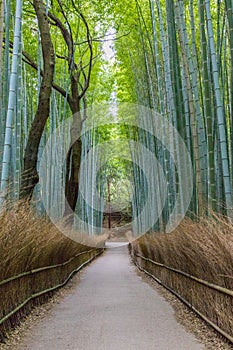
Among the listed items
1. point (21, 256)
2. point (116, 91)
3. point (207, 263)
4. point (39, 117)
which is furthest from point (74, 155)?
point (116, 91)

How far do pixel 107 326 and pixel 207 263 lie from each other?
3.15ft

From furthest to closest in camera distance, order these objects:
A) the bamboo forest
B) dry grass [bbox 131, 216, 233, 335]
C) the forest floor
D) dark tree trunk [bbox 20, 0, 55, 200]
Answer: dark tree trunk [bbox 20, 0, 55, 200] → the bamboo forest → the forest floor → dry grass [bbox 131, 216, 233, 335]

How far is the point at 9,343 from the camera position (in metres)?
3.01

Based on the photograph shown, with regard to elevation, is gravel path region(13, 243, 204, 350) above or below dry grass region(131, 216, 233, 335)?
below

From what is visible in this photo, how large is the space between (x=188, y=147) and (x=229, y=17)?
1900 mm

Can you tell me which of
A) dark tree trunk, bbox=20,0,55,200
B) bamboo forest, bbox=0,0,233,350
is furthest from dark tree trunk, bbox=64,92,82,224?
dark tree trunk, bbox=20,0,55,200

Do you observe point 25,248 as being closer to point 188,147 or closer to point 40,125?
point 40,125

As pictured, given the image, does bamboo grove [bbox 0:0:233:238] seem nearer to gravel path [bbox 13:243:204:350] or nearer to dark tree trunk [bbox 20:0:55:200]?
dark tree trunk [bbox 20:0:55:200]

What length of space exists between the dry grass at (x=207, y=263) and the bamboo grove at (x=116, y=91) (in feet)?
1.26

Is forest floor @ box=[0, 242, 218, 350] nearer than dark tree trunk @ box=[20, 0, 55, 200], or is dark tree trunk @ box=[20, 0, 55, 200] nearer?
forest floor @ box=[0, 242, 218, 350]

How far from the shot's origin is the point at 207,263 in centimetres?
332

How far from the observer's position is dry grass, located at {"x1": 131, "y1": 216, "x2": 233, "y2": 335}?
2.86 m

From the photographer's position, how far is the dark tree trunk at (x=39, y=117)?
5.45 m

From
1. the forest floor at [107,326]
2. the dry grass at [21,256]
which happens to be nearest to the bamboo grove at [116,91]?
the dry grass at [21,256]
